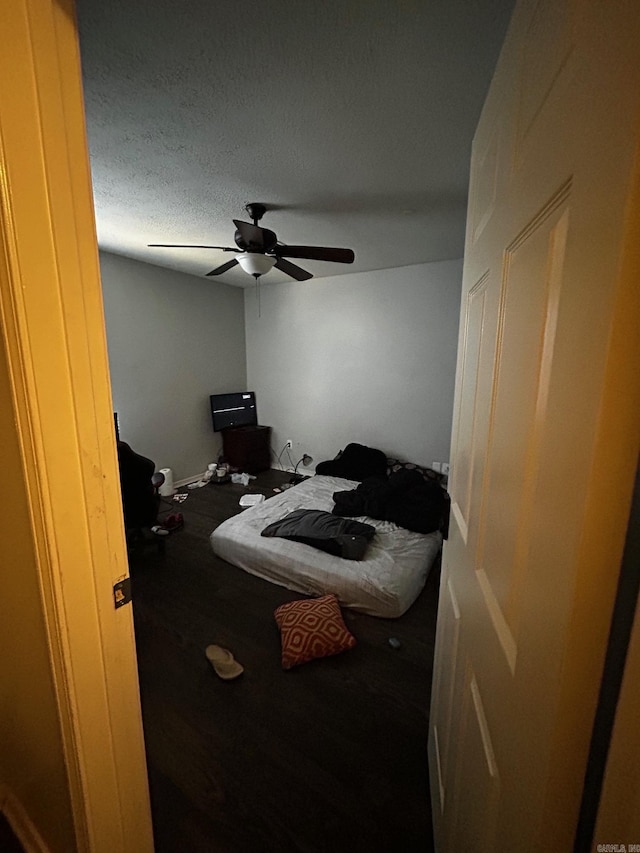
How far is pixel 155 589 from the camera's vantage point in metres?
2.29

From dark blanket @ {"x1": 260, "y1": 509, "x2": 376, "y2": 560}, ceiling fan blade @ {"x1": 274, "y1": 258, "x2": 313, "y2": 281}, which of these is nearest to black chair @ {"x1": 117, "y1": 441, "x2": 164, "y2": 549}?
dark blanket @ {"x1": 260, "y1": 509, "x2": 376, "y2": 560}

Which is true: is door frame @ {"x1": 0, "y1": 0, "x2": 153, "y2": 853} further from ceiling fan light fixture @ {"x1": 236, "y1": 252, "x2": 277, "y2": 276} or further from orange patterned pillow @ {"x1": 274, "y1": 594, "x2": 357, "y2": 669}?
ceiling fan light fixture @ {"x1": 236, "y1": 252, "x2": 277, "y2": 276}

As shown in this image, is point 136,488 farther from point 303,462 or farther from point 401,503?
point 303,462

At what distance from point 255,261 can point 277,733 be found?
2.47m

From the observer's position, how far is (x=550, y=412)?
1.39ft

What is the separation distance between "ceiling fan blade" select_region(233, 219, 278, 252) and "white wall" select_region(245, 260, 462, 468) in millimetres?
2082

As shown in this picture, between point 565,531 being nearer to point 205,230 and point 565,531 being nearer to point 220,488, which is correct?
point 205,230

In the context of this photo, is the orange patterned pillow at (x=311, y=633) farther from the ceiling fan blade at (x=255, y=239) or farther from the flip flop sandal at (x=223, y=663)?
the ceiling fan blade at (x=255, y=239)

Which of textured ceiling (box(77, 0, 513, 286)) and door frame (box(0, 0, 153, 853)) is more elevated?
textured ceiling (box(77, 0, 513, 286))

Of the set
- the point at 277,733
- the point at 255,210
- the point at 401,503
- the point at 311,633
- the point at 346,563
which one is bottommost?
the point at 277,733

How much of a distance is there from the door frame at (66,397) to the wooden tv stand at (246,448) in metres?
3.74

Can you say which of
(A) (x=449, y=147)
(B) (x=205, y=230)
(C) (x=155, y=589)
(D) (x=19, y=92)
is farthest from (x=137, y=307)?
(D) (x=19, y=92)

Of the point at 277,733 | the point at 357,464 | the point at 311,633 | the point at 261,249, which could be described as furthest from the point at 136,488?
the point at 357,464

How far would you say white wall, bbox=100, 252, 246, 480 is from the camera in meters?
3.47
